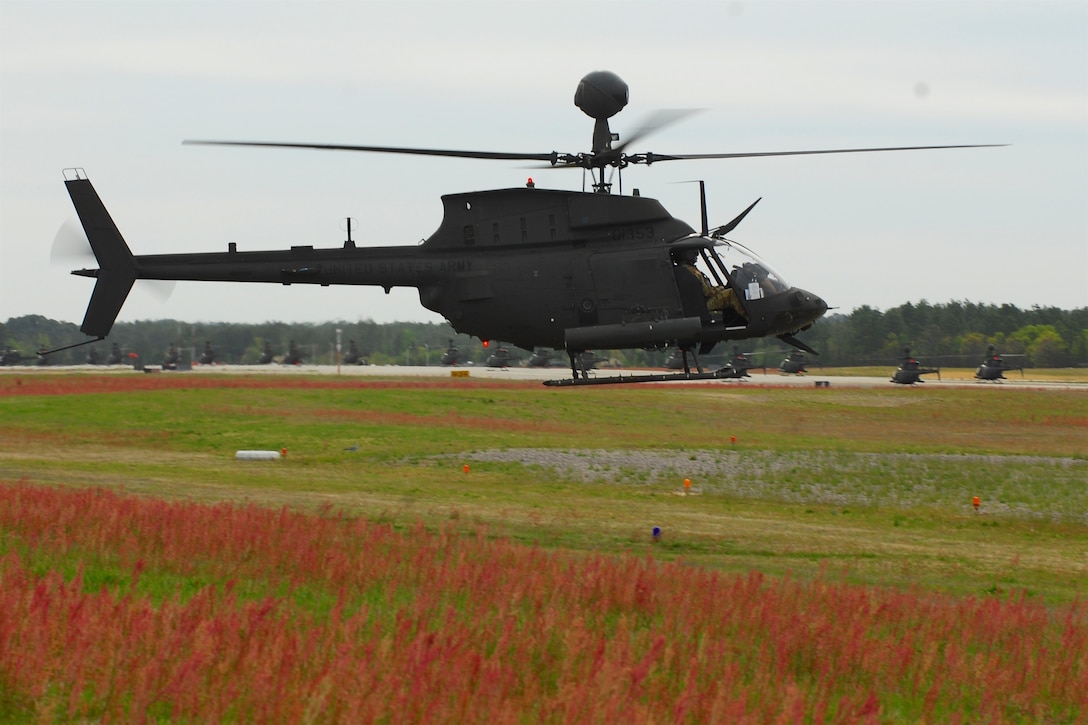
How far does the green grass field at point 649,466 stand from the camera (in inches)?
897

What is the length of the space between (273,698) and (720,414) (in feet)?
155

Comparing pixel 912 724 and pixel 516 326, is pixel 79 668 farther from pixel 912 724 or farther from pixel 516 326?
pixel 516 326

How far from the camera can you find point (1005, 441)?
4647 centimetres

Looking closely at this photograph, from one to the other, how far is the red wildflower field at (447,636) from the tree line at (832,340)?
8950 cm

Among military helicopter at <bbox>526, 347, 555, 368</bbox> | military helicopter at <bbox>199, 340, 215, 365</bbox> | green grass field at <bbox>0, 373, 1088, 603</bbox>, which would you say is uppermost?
military helicopter at <bbox>199, 340, 215, 365</bbox>

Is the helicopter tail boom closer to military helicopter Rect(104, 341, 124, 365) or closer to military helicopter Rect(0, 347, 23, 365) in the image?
military helicopter Rect(104, 341, 124, 365)

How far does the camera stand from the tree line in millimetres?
111250

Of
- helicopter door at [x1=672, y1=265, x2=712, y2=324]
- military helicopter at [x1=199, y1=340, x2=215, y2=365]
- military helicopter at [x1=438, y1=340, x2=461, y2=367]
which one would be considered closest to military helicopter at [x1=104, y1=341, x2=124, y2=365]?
military helicopter at [x1=199, y1=340, x2=215, y2=365]

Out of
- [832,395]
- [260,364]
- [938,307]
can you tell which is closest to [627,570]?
[832,395]

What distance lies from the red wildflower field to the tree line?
8950 centimetres

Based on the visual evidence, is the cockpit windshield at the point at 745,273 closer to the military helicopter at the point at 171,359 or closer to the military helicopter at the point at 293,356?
the military helicopter at the point at 171,359

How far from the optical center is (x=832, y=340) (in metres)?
120

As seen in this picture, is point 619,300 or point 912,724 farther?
point 619,300

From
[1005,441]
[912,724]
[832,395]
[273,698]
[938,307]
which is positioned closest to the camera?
[273,698]
